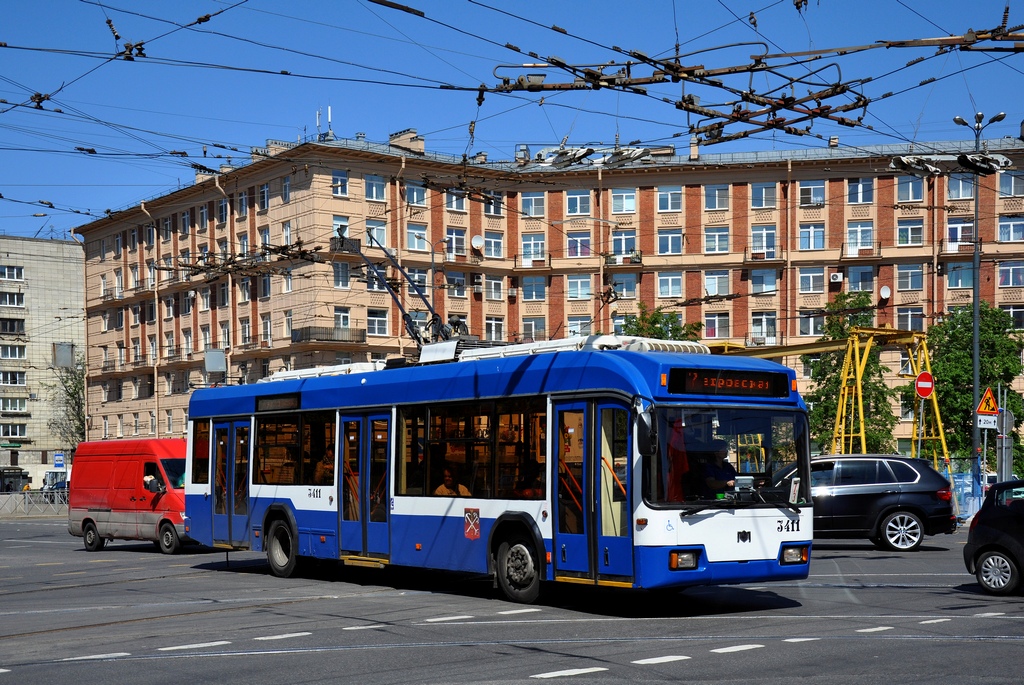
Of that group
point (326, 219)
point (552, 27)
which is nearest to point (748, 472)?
point (552, 27)

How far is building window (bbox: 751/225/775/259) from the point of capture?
67.6 meters

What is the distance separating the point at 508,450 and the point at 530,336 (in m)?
54.6

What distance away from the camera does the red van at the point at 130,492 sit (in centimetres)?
2744

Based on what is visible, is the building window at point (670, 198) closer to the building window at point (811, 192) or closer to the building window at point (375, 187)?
the building window at point (811, 192)

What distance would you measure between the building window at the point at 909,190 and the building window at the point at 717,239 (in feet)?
28.4

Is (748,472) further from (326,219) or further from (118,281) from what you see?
(118,281)

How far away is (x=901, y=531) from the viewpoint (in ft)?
76.6

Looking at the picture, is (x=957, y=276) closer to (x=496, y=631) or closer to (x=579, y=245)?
(x=579, y=245)

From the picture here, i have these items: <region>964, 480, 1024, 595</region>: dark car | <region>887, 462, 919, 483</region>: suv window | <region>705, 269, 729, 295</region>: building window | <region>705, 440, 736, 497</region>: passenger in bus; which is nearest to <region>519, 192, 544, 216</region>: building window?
<region>705, 269, 729, 295</region>: building window

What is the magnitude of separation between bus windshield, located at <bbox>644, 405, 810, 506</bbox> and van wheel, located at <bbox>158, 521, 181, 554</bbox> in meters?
16.3

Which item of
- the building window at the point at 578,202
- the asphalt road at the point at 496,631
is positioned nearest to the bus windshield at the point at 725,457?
the asphalt road at the point at 496,631

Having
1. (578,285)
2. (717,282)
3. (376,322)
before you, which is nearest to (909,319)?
(717,282)

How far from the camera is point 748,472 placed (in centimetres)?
1387

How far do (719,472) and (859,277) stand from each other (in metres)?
55.9
